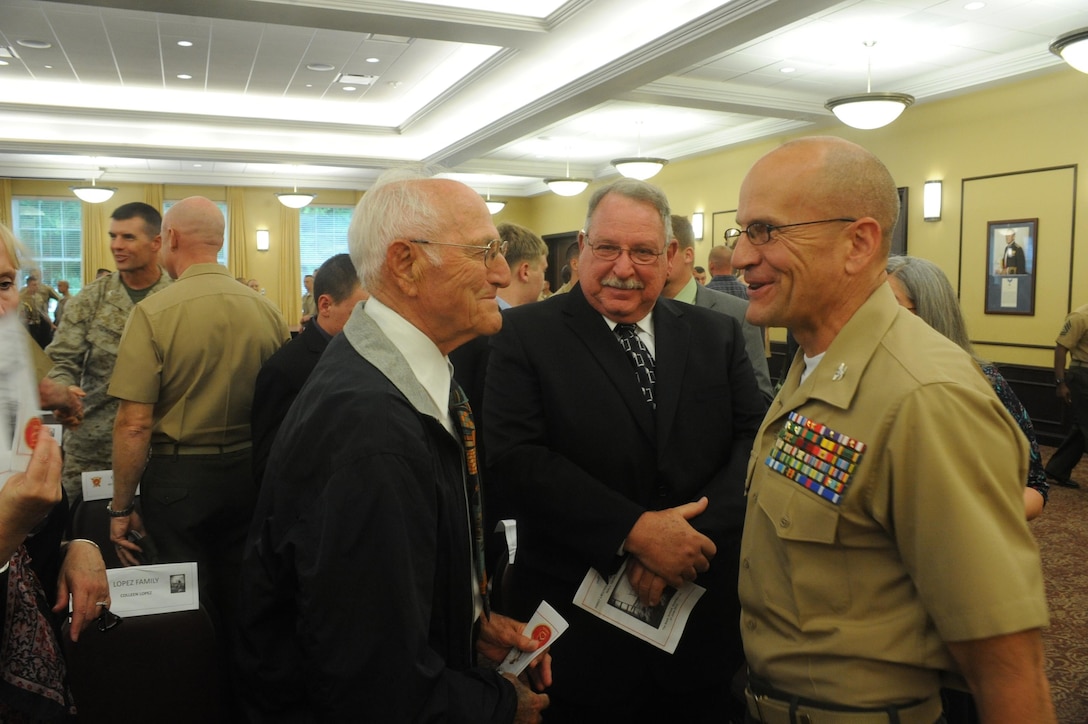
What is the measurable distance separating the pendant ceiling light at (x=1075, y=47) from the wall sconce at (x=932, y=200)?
3.30 metres

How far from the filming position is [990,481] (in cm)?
115

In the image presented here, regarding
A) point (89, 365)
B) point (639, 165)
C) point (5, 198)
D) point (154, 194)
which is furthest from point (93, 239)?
point (89, 365)

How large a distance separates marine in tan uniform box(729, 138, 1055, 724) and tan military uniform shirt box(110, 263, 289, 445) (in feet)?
6.78

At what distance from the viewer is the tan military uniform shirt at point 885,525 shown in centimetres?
114

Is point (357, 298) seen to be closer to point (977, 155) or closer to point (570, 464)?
point (570, 464)

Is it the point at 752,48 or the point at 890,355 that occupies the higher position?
the point at 752,48

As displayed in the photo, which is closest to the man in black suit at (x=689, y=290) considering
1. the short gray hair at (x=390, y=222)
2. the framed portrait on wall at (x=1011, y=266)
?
the short gray hair at (x=390, y=222)

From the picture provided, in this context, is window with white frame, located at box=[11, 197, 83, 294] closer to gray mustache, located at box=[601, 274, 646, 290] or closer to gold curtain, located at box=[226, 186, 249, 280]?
gold curtain, located at box=[226, 186, 249, 280]

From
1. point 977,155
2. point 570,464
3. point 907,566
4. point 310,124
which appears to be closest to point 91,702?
point 570,464

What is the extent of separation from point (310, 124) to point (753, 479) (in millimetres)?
11115

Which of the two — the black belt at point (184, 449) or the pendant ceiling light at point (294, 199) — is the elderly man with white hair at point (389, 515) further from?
the pendant ceiling light at point (294, 199)

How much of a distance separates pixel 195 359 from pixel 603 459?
1676 mm

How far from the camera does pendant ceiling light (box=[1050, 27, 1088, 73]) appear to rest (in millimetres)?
5371

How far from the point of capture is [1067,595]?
434 cm
